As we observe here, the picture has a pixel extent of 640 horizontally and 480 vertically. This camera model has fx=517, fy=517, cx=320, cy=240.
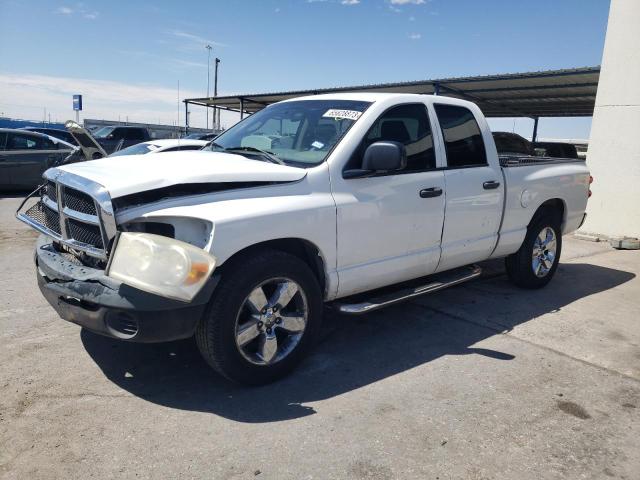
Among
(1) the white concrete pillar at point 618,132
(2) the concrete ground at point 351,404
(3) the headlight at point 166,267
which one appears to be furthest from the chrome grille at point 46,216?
(1) the white concrete pillar at point 618,132

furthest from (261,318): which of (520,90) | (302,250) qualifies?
(520,90)

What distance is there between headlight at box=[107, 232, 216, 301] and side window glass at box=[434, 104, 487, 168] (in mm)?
2573

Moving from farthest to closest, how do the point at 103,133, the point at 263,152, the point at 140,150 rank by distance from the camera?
the point at 103,133, the point at 140,150, the point at 263,152

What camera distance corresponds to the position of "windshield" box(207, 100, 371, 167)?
3834 mm

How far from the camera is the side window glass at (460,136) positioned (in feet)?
14.9

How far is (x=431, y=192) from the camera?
4.20 m

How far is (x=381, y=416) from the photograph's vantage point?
3121 millimetres

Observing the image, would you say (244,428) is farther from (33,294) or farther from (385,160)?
(33,294)

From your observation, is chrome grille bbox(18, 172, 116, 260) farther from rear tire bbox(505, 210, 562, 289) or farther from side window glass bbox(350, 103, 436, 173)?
rear tire bbox(505, 210, 562, 289)

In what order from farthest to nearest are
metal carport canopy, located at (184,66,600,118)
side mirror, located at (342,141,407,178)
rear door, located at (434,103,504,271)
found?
1. metal carport canopy, located at (184,66,600,118)
2. rear door, located at (434,103,504,271)
3. side mirror, located at (342,141,407,178)

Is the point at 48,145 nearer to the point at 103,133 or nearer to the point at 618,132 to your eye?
the point at 103,133

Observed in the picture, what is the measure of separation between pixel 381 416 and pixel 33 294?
3.82 metres

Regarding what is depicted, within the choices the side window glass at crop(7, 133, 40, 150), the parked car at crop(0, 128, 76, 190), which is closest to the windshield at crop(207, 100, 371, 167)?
the parked car at crop(0, 128, 76, 190)

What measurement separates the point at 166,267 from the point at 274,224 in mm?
742
